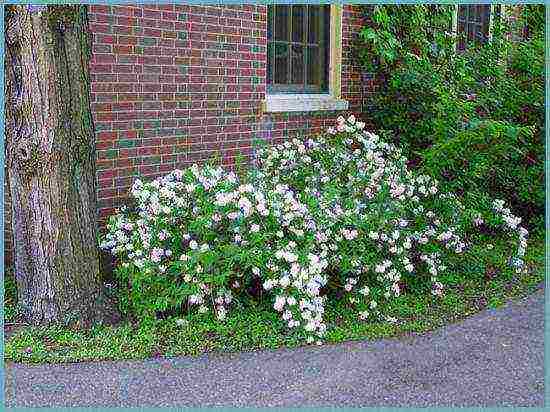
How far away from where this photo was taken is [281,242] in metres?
5.36

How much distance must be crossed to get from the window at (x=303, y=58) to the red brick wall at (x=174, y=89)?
7.2 inches

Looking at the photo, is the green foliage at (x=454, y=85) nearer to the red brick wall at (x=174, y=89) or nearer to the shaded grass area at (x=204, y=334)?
the red brick wall at (x=174, y=89)

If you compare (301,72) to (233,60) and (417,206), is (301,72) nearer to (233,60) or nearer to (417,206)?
(233,60)

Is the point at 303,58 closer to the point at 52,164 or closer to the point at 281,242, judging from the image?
the point at 281,242

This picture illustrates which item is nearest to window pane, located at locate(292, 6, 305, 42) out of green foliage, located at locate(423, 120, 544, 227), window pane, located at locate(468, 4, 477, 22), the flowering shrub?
green foliage, located at locate(423, 120, 544, 227)

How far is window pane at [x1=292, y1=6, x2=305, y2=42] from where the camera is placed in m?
8.59

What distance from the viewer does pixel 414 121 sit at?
30.1ft

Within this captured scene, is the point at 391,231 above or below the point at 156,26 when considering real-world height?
below

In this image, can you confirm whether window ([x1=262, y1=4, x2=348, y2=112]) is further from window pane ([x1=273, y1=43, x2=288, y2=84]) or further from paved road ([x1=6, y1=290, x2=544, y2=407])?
paved road ([x1=6, y1=290, x2=544, y2=407])

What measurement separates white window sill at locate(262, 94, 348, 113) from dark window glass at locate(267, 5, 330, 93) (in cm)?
14

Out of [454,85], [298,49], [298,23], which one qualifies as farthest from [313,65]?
[454,85]

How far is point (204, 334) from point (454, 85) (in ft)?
16.0

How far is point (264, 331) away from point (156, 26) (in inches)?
116

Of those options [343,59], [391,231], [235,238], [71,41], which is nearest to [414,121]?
[343,59]
